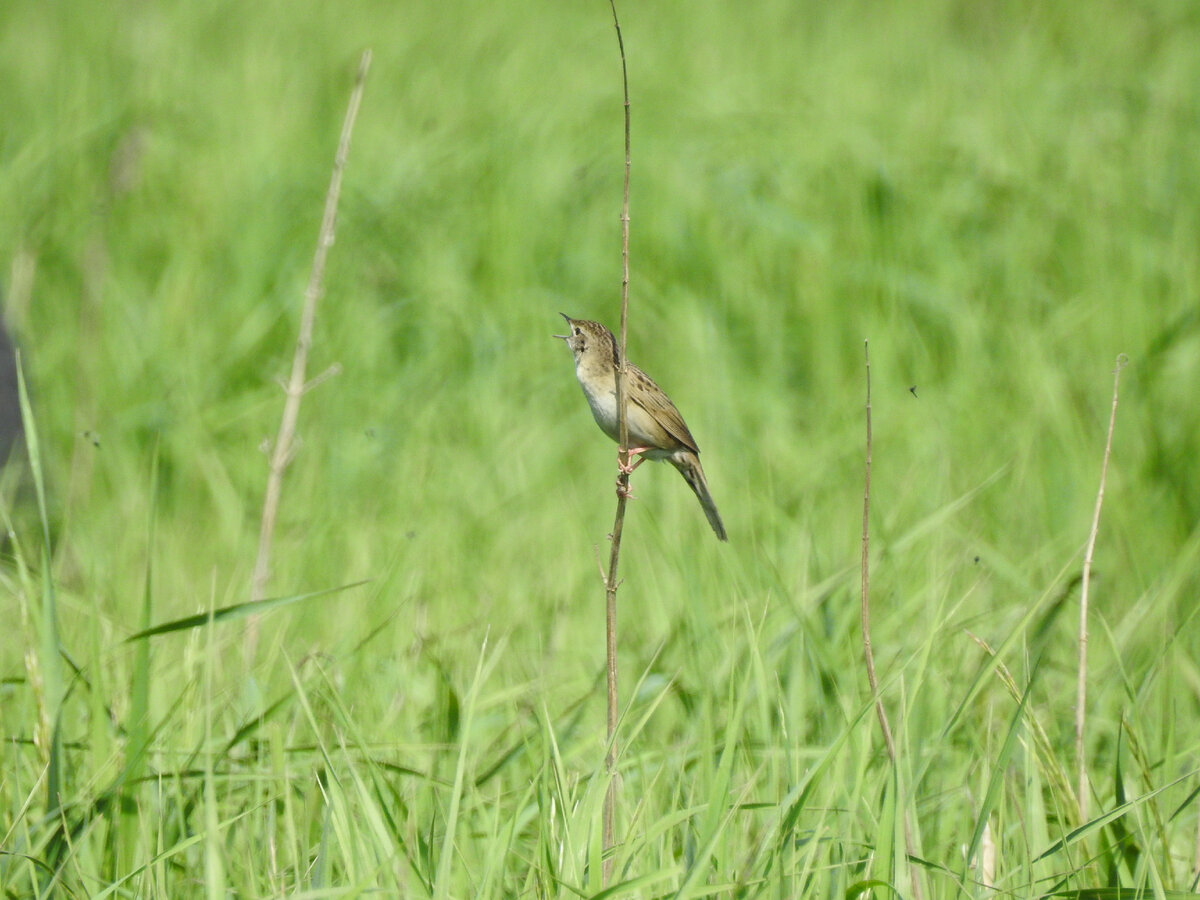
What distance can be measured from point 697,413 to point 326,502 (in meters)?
1.36

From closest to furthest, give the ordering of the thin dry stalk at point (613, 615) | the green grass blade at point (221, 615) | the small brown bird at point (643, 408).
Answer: the thin dry stalk at point (613, 615)
the green grass blade at point (221, 615)
the small brown bird at point (643, 408)

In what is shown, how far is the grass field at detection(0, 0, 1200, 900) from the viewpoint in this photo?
2068 millimetres

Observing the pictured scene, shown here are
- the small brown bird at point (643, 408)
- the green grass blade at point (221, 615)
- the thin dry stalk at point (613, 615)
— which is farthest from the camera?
the small brown bird at point (643, 408)

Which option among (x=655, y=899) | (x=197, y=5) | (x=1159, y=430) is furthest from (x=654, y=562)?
(x=197, y=5)

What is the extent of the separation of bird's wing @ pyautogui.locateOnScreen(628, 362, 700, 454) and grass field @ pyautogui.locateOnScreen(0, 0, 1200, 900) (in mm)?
312

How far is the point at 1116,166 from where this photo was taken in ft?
19.4

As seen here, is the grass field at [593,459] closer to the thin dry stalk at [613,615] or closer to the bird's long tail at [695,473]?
the thin dry stalk at [613,615]

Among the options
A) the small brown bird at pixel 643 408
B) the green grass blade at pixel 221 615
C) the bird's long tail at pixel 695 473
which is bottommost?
the green grass blade at pixel 221 615

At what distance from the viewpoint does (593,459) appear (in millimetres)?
4645

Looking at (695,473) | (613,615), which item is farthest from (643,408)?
(613,615)

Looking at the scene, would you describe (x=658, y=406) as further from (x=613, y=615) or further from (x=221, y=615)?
(x=613, y=615)

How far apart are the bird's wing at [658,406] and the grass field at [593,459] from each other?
1.02ft

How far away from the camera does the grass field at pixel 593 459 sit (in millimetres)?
2068

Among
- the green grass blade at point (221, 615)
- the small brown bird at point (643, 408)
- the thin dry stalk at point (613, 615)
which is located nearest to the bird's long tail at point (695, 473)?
the small brown bird at point (643, 408)
